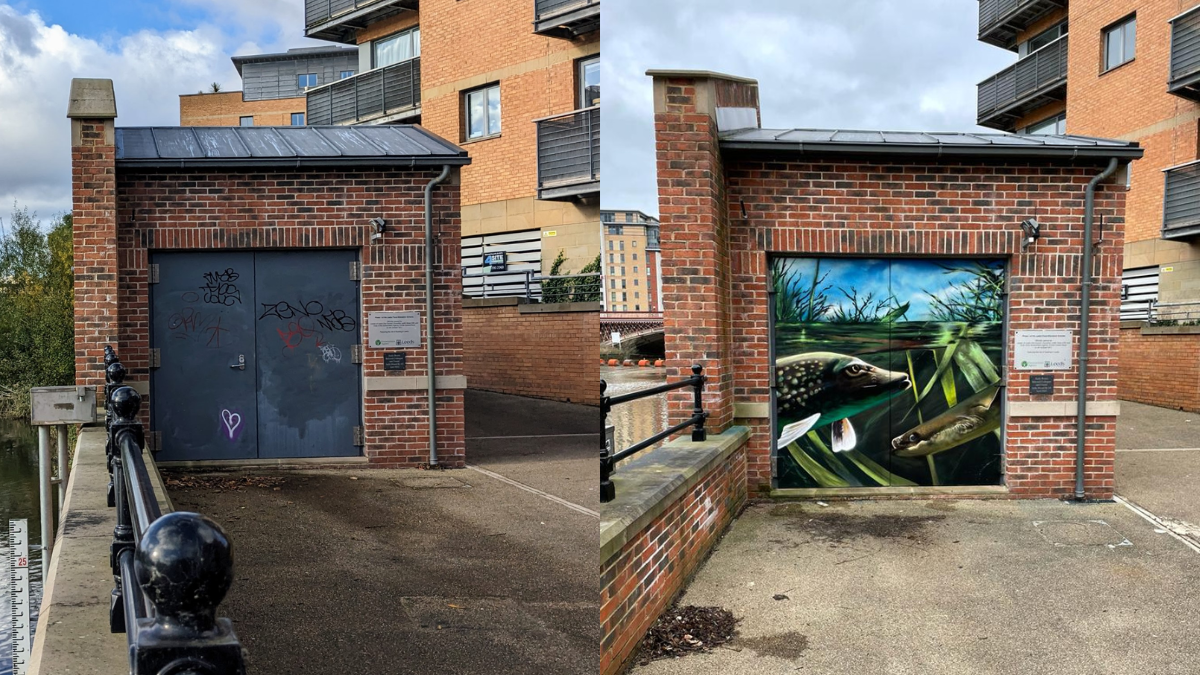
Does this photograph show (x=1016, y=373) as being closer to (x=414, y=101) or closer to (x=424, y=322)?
(x=424, y=322)

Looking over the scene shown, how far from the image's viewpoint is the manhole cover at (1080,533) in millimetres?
7523

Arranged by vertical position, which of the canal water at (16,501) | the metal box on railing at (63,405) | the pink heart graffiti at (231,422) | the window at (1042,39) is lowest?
the canal water at (16,501)

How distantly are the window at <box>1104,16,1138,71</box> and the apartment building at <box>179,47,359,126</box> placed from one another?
34.7 metres

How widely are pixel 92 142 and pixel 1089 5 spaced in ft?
74.1

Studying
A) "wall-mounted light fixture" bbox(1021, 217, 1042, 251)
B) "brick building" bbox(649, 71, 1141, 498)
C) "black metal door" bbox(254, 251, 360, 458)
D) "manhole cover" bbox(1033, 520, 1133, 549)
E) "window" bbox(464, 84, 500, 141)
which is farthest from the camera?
"window" bbox(464, 84, 500, 141)

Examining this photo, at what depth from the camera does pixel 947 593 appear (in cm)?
618

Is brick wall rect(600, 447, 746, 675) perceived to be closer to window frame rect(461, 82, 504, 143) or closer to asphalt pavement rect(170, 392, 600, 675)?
asphalt pavement rect(170, 392, 600, 675)

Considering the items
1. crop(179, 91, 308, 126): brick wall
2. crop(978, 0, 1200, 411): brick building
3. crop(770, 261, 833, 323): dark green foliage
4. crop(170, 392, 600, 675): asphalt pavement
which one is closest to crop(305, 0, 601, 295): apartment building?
crop(170, 392, 600, 675): asphalt pavement

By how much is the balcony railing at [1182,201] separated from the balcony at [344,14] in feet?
57.5

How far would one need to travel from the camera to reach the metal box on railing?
8.59 metres

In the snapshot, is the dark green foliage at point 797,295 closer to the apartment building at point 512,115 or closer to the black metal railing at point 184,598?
the black metal railing at point 184,598

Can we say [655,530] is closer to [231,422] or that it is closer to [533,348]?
[231,422]

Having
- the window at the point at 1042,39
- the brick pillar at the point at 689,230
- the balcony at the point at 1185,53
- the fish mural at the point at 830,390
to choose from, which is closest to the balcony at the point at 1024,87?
the window at the point at 1042,39

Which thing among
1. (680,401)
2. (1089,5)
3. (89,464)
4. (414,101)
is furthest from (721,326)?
(1089,5)
